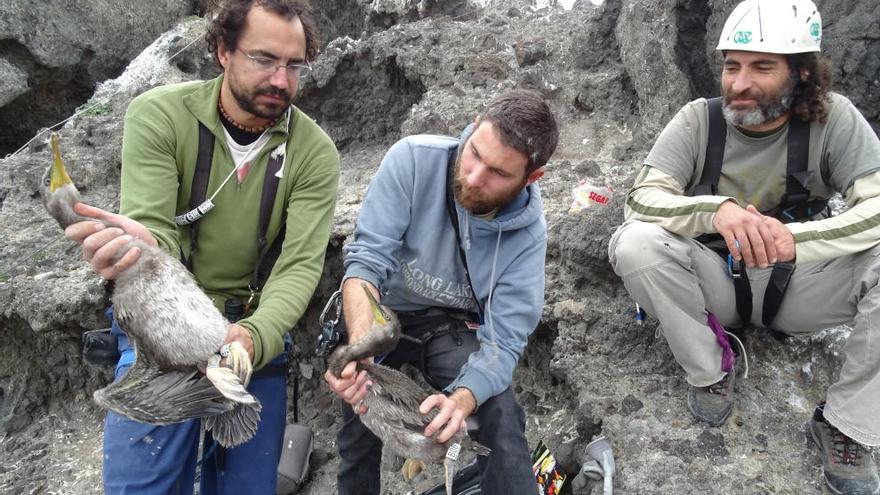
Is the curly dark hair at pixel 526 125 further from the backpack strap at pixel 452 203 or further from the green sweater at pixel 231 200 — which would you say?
the green sweater at pixel 231 200

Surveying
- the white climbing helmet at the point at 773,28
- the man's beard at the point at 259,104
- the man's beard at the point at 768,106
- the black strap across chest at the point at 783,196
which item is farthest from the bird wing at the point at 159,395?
the white climbing helmet at the point at 773,28

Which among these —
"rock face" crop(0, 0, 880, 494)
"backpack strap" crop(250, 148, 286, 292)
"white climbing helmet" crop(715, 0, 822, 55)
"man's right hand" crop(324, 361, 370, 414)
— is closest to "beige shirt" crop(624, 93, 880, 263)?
"white climbing helmet" crop(715, 0, 822, 55)

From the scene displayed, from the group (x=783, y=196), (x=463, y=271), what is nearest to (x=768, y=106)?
(x=783, y=196)

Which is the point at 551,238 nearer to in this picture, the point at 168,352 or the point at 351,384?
the point at 351,384

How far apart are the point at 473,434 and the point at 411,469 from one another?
1.08 m

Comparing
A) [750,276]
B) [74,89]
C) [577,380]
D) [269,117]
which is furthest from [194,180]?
[74,89]

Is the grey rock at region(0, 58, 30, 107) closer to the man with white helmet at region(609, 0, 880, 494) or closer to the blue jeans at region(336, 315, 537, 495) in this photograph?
the blue jeans at region(336, 315, 537, 495)

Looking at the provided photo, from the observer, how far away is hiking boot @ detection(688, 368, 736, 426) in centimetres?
301

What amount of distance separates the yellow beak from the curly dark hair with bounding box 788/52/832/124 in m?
2.36

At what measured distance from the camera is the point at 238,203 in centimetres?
297

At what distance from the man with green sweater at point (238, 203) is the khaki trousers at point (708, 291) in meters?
1.58

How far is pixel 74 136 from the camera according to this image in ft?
17.9

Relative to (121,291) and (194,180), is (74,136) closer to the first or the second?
(194,180)

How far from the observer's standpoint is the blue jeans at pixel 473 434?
266 centimetres
